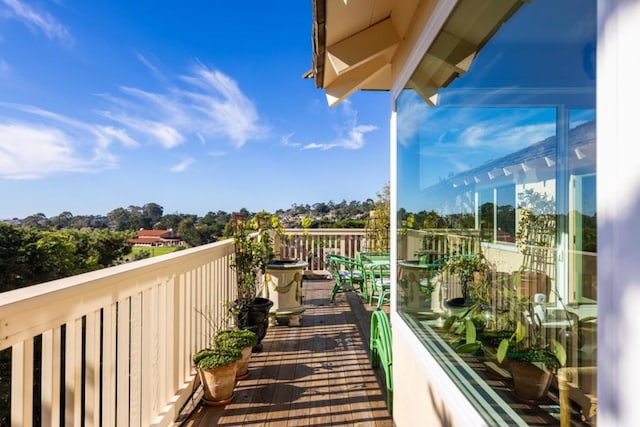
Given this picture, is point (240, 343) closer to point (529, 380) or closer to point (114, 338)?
point (114, 338)

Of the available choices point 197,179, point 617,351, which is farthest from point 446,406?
point 197,179

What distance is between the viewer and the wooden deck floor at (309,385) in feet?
7.61

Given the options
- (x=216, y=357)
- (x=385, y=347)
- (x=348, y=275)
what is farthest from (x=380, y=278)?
(x=216, y=357)

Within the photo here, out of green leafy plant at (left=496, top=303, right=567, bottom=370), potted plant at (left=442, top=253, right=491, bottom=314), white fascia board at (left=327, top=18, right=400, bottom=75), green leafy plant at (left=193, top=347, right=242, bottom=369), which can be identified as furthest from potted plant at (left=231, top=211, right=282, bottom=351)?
green leafy plant at (left=496, top=303, right=567, bottom=370)

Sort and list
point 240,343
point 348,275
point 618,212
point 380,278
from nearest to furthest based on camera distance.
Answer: point 618,212 < point 240,343 < point 380,278 < point 348,275

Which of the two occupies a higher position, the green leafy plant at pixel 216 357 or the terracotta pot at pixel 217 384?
the green leafy plant at pixel 216 357

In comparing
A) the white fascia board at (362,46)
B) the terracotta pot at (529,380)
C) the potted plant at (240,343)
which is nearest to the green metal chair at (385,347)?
the potted plant at (240,343)

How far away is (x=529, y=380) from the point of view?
2.94 ft

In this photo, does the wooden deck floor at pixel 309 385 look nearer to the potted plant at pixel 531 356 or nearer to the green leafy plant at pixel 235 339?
the green leafy plant at pixel 235 339

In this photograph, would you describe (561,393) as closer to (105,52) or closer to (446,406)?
(446,406)

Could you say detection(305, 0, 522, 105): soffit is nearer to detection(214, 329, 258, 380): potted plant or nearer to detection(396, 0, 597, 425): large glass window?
detection(396, 0, 597, 425): large glass window

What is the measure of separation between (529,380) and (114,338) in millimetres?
1694

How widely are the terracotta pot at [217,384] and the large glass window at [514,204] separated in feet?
4.88

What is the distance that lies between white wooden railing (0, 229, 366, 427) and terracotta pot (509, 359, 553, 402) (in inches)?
55.3
